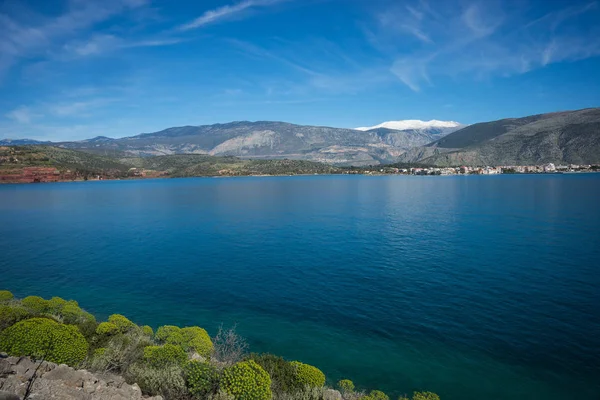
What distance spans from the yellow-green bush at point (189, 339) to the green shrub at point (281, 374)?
378 cm

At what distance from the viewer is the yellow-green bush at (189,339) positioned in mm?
19844

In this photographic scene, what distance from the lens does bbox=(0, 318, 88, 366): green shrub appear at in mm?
15234

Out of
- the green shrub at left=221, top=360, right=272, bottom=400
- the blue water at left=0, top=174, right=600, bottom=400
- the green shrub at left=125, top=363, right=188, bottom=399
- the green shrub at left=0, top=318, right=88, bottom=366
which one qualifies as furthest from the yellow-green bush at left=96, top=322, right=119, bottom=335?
the green shrub at left=221, top=360, right=272, bottom=400

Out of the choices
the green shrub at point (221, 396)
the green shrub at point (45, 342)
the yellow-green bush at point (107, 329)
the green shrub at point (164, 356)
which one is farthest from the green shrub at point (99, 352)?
the green shrub at point (221, 396)

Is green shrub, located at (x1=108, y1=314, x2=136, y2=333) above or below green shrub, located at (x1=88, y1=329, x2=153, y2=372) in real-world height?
below

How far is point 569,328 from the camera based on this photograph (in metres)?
24.2

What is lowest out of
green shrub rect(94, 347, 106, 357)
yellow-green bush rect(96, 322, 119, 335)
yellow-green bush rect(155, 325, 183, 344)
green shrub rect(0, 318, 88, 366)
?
yellow-green bush rect(155, 325, 183, 344)

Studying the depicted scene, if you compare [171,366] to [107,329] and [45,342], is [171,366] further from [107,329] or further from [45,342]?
[107,329]

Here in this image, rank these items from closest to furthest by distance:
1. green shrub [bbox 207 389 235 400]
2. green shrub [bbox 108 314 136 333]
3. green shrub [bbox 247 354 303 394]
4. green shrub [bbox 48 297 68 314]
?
1. green shrub [bbox 207 389 235 400]
2. green shrub [bbox 247 354 303 394]
3. green shrub [bbox 108 314 136 333]
4. green shrub [bbox 48 297 68 314]

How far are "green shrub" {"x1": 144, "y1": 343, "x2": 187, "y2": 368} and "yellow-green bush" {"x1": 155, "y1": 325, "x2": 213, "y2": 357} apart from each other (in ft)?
10.4

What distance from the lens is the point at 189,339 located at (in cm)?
Result: 2038

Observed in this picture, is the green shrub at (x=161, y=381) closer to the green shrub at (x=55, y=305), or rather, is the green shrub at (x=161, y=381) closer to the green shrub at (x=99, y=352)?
the green shrub at (x=99, y=352)

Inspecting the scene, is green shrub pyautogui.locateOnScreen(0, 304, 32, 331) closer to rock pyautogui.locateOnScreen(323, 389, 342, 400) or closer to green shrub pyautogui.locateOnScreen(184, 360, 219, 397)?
green shrub pyautogui.locateOnScreen(184, 360, 219, 397)

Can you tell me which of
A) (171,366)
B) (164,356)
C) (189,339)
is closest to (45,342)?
(164,356)
